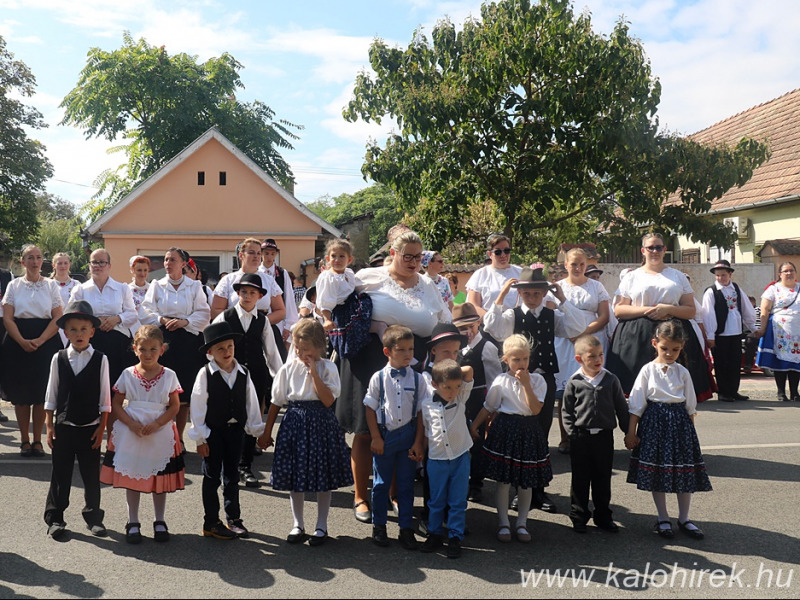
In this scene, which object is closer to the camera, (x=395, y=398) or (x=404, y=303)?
(x=395, y=398)

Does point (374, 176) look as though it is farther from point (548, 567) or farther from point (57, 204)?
point (57, 204)

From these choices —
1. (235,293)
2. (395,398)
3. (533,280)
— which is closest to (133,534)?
(395,398)

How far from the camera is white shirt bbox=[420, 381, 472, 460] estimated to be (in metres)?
4.88

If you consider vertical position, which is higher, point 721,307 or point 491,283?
point 491,283

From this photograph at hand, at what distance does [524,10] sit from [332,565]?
471 inches

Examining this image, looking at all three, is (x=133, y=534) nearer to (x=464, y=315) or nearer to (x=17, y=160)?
(x=464, y=315)

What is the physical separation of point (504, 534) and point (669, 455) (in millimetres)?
1213

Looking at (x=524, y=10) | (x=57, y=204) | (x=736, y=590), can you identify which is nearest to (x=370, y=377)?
(x=736, y=590)

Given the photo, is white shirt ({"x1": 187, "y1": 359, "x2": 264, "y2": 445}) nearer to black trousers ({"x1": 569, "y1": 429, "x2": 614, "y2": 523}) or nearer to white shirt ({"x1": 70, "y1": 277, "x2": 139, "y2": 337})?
black trousers ({"x1": 569, "y1": 429, "x2": 614, "y2": 523})

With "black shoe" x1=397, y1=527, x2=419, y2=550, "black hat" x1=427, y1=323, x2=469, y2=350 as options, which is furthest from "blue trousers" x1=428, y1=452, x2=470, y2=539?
"black hat" x1=427, y1=323, x2=469, y2=350

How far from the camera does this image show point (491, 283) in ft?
22.9

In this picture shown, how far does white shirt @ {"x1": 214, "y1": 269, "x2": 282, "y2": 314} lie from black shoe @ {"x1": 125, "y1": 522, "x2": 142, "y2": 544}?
2378mm

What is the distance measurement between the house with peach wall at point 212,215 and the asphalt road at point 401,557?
17.6 m

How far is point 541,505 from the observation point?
19.0ft
